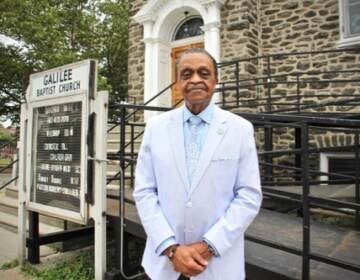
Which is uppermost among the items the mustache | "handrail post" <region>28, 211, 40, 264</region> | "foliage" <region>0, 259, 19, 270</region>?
the mustache

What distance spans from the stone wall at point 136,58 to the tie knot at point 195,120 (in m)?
8.52

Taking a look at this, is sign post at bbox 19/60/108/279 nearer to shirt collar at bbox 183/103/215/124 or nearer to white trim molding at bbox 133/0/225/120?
shirt collar at bbox 183/103/215/124

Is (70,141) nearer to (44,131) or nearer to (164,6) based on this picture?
(44,131)

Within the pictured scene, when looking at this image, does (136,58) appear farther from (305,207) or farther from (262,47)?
(305,207)

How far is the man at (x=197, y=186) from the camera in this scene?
193 centimetres

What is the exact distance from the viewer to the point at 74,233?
4.62 metres

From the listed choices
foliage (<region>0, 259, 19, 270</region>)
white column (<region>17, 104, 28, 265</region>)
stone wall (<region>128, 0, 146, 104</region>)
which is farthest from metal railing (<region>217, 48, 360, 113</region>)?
foliage (<region>0, 259, 19, 270</region>)

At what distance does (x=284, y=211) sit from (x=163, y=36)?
22.0 feet

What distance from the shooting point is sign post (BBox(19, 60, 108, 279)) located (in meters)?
3.79

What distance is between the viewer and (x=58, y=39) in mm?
17469

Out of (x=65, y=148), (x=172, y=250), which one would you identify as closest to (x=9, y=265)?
(x=65, y=148)

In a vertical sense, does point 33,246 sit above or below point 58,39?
below

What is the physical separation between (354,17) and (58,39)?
13.0 m

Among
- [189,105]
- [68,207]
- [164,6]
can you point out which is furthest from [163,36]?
[189,105]
